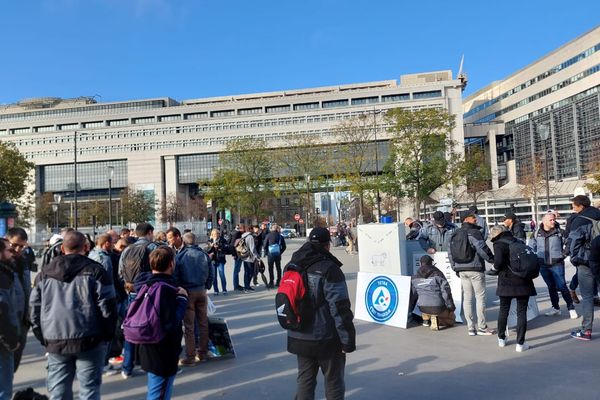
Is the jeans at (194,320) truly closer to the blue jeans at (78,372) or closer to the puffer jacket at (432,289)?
the blue jeans at (78,372)

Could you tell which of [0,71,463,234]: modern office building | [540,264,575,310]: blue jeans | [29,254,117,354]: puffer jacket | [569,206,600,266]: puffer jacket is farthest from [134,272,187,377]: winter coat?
[0,71,463,234]: modern office building

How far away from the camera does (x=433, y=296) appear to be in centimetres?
760

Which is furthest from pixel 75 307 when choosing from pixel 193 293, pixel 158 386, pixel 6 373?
pixel 193 293

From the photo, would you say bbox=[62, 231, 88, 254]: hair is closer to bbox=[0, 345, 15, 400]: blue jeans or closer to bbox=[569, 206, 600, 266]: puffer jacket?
bbox=[0, 345, 15, 400]: blue jeans

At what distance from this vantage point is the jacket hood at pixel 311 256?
12.6ft

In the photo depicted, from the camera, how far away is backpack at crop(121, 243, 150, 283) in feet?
20.4

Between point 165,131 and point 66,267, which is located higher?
point 165,131

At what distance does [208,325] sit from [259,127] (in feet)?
264

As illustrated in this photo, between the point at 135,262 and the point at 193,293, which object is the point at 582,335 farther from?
the point at 135,262

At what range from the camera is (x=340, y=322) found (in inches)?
145

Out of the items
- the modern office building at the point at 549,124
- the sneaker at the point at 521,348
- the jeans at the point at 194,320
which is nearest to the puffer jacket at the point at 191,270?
the jeans at the point at 194,320

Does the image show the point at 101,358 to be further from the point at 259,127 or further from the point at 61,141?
the point at 61,141

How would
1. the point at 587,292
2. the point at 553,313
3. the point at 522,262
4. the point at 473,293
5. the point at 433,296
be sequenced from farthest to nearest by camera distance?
the point at 553,313, the point at 433,296, the point at 473,293, the point at 587,292, the point at 522,262

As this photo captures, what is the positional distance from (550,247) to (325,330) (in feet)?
22.1
